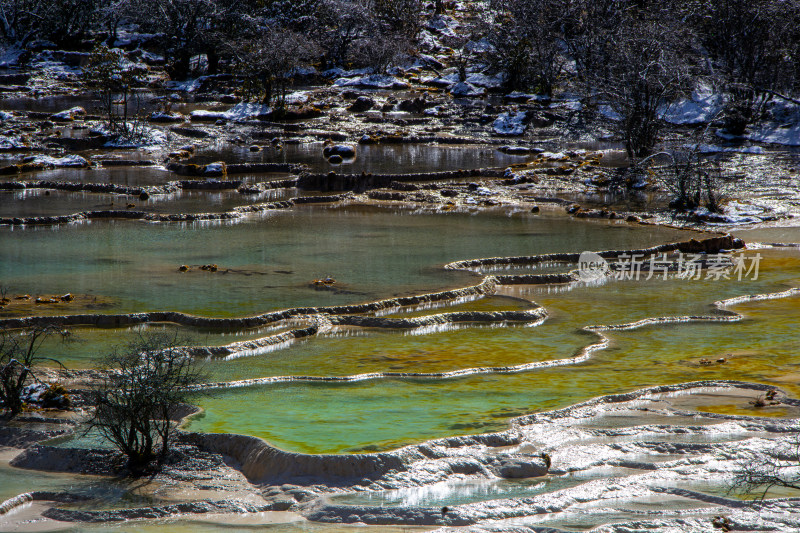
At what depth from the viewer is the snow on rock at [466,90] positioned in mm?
34138

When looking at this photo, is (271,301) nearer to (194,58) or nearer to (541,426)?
(541,426)

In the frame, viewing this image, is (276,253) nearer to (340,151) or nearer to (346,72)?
(340,151)

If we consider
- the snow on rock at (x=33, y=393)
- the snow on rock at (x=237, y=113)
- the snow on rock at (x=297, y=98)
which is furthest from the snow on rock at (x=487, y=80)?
the snow on rock at (x=33, y=393)

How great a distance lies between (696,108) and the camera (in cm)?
2877

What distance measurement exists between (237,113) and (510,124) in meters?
9.80

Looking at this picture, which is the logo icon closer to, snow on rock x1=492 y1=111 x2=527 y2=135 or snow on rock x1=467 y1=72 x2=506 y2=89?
snow on rock x1=492 y1=111 x2=527 y2=135

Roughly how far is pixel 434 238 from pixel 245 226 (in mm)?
3949

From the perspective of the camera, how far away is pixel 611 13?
34.8 metres

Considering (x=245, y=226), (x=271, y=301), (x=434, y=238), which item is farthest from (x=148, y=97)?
(x=271, y=301)

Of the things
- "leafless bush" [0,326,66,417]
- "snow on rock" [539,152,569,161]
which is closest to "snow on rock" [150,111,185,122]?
"snow on rock" [539,152,569,161]

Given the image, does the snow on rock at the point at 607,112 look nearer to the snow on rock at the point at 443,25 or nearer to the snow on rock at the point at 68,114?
the snow on rock at the point at 443,25

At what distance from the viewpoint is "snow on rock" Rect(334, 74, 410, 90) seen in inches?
1388

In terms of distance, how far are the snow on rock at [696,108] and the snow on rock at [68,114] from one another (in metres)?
19.7

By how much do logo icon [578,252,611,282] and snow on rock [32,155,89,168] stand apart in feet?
48.2
